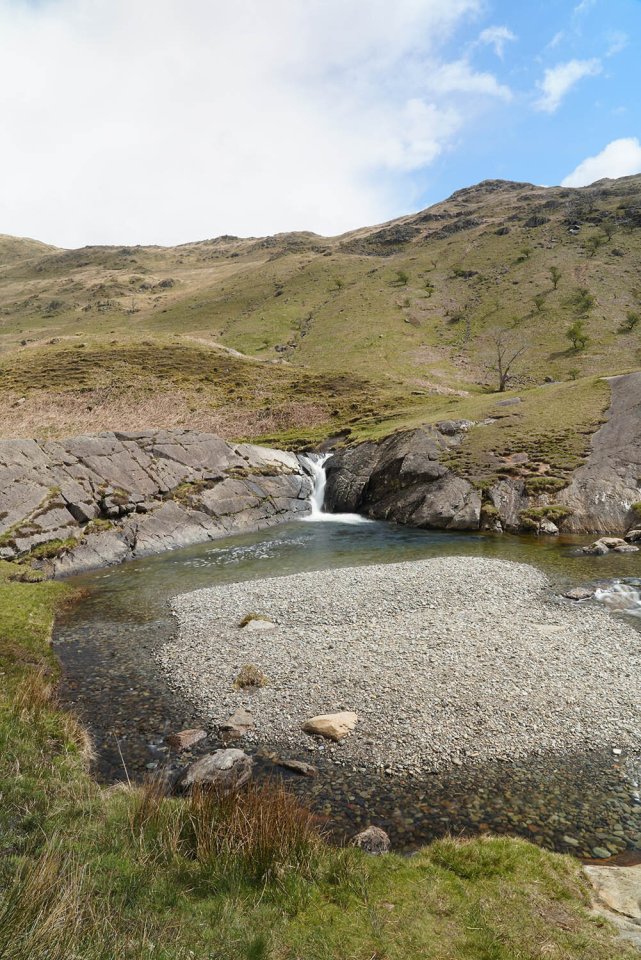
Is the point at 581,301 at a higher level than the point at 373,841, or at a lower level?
higher

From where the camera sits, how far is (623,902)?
7.28m

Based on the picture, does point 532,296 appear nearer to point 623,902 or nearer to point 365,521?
point 365,521

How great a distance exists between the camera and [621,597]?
71.6ft

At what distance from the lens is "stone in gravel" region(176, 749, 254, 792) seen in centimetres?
1057

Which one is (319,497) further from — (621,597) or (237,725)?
(237,725)

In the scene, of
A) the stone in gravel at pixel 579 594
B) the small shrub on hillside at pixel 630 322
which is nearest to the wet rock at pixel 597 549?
the stone in gravel at pixel 579 594

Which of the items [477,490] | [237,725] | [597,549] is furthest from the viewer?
[477,490]

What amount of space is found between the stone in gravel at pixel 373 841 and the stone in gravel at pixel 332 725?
10.9ft

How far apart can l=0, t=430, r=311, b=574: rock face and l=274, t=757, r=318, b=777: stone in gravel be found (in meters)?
24.4

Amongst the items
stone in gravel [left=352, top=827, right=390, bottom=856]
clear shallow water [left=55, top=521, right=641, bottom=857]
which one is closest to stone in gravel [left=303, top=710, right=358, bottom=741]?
clear shallow water [left=55, top=521, right=641, bottom=857]

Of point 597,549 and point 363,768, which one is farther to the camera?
point 597,549

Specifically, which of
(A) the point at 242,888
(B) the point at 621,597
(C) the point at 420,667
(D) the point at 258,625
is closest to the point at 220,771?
(A) the point at 242,888

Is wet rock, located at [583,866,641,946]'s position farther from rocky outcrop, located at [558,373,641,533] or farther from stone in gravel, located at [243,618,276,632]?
rocky outcrop, located at [558,373,641,533]

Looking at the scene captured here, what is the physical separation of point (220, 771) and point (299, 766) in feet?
6.36
